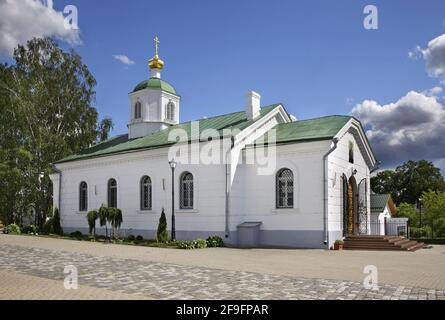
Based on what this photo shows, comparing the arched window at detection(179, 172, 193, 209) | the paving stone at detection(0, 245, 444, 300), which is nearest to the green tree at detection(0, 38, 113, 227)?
the arched window at detection(179, 172, 193, 209)

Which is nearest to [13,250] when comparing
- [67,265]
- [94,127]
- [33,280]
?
[67,265]

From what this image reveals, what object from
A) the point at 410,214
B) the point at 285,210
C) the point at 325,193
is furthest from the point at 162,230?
the point at 410,214

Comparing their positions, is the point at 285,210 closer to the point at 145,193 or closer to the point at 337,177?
the point at 337,177

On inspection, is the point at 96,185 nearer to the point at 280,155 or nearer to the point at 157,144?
the point at 157,144

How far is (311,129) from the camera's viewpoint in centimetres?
1970

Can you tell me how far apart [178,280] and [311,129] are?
12.2 meters

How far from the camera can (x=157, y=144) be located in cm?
2255

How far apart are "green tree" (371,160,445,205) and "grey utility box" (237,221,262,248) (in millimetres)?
49795

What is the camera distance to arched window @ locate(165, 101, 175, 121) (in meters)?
27.9

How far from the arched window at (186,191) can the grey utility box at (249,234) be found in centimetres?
315

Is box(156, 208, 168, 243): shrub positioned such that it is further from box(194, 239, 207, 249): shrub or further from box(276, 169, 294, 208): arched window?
box(276, 169, 294, 208): arched window

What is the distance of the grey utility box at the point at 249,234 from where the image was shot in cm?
1880

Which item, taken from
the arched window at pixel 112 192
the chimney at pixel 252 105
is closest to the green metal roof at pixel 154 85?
the arched window at pixel 112 192
